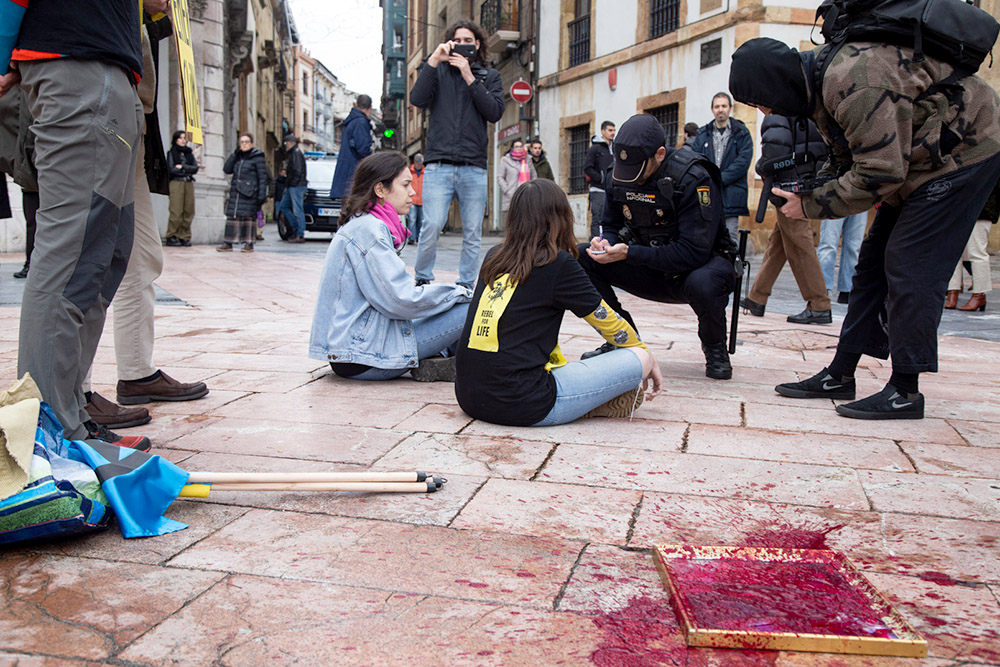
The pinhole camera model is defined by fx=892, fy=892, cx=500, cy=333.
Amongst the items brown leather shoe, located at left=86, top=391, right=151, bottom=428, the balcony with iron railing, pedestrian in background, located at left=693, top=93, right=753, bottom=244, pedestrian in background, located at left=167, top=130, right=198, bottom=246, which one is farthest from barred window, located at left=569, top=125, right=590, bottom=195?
brown leather shoe, located at left=86, top=391, right=151, bottom=428

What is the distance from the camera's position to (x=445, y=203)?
6.28 meters

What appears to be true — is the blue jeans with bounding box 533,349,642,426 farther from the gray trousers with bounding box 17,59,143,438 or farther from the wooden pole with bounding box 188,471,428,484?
the gray trousers with bounding box 17,59,143,438

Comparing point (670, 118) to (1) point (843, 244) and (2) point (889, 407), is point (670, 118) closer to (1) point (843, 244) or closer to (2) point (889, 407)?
(1) point (843, 244)

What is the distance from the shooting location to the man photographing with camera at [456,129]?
20.3 feet

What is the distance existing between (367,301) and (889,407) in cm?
230

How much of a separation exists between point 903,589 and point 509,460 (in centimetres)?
129

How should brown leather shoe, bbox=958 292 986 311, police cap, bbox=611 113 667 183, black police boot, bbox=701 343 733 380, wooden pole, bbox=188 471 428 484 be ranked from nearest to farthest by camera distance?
wooden pole, bbox=188 471 428 484 → police cap, bbox=611 113 667 183 → black police boot, bbox=701 343 733 380 → brown leather shoe, bbox=958 292 986 311

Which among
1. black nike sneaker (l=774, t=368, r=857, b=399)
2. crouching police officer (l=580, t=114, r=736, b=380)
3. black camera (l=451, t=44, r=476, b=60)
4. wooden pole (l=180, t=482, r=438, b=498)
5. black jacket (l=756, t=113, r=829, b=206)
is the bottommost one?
black nike sneaker (l=774, t=368, r=857, b=399)

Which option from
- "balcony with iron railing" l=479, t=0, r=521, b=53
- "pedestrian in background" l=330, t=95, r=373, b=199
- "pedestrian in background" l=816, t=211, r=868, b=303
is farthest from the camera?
"balcony with iron railing" l=479, t=0, r=521, b=53

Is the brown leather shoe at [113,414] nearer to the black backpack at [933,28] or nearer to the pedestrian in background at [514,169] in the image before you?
the black backpack at [933,28]

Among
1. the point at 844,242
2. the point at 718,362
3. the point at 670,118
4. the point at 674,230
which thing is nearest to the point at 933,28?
the point at 674,230

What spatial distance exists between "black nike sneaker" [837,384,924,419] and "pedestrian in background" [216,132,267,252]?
447 inches

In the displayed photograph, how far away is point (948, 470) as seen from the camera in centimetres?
290

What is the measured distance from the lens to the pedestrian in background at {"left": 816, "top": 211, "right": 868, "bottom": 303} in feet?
24.8
